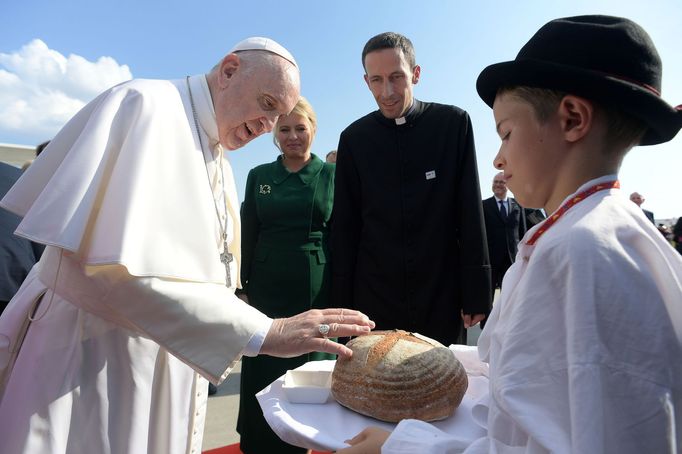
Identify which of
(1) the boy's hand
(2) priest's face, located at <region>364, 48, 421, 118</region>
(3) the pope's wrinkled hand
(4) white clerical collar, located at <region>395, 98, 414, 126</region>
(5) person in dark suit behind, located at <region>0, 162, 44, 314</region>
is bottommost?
(1) the boy's hand

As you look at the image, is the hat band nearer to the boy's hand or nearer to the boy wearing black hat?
the boy wearing black hat

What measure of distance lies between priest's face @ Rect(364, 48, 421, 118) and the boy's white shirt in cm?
201

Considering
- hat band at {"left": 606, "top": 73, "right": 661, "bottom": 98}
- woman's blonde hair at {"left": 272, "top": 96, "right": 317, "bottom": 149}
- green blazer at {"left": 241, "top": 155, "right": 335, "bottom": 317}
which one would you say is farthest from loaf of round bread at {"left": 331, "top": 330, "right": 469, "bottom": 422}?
woman's blonde hair at {"left": 272, "top": 96, "right": 317, "bottom": 149}

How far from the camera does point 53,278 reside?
4.97ft

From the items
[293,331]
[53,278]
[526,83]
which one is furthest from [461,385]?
[53,278]

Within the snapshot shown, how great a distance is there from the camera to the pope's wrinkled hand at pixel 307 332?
1503 millimetres

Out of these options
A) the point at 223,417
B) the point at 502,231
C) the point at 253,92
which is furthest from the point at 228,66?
the point at 502,231

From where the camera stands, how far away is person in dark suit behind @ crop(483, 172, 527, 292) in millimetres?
6008

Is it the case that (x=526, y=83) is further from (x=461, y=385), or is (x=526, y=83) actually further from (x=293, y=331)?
(x=461, y=385)

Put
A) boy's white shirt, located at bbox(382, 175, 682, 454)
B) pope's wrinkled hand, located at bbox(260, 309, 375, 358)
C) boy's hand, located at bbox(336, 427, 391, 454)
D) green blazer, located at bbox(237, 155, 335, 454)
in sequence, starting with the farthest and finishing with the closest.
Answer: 1. green blazer, located at bbox(237, 155, 335, 454)
2. pope's wrinkled hand, located at bbox(260, 309, 375, 358)
3. boy's hand, located at bbox(336, 427, 391, 454)
4. boy's white shirt, located at bbox(382, 175, 682, 454)

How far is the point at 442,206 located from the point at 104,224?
189 cm

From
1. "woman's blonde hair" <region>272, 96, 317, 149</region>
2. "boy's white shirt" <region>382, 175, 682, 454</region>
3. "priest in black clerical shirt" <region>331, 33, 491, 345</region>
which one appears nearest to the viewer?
"boy's white shirt" <region>382, 175, 682, 454</region>

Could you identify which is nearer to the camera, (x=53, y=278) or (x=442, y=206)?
(x=53, y=278)

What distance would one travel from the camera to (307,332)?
1.54 meters
